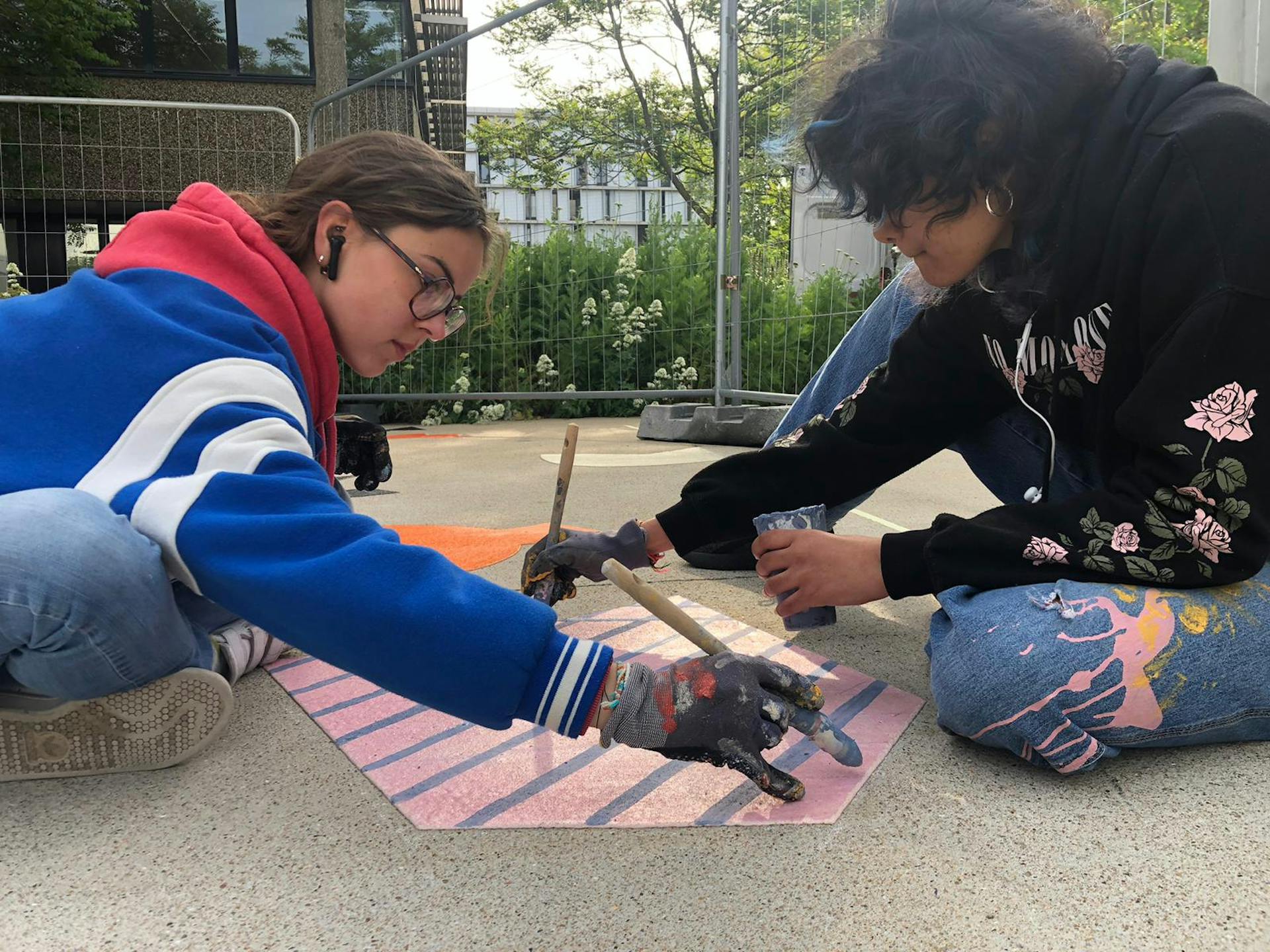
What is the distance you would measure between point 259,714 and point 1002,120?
3.73 feet

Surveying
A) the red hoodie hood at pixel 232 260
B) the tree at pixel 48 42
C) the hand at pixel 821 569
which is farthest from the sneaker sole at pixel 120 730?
the tree at pixel 48 42

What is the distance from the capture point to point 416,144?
1.26 metres

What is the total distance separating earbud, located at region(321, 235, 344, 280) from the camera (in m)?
1.16

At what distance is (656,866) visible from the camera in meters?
0.86

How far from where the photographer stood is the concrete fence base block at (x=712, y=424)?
12.8ft

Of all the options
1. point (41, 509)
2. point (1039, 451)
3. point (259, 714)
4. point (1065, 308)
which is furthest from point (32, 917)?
point (1039, 451)

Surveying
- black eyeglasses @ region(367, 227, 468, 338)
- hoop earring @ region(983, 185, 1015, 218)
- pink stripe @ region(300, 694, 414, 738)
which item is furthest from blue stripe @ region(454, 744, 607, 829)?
hoop earring @ region(983, 185, 1015, 218)

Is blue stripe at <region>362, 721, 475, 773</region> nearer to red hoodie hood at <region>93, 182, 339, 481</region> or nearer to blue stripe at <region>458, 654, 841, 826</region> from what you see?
blue stripe at <region>458, 654, 841, 826</region>

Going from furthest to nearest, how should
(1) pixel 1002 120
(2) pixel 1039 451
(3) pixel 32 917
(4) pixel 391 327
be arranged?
(2) pixel 1039 451
(4) pixel 391 327
(1) pixel 1002 120
(3) pixel 32 917

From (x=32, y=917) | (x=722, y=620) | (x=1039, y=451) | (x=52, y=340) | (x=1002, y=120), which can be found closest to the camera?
(x=32, y=917)

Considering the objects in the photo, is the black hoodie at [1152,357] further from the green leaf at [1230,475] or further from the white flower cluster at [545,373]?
the white flower cluster at [545,373]

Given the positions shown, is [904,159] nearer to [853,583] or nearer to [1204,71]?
[1204,71]

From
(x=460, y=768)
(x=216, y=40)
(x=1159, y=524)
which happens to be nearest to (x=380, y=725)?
(x=460, y=768)

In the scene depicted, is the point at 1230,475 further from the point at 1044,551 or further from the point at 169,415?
the point at 169,415
